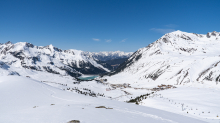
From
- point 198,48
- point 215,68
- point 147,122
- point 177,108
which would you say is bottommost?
point 177,108

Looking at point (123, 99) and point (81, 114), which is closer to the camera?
point (81, 114)

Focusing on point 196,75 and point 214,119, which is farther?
point 196,75

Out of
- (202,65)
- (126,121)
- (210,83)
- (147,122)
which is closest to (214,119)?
(147,122)

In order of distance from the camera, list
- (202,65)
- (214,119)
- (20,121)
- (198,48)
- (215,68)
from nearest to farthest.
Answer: (20,121) < (214,119) < (215,68) < (202,65) < (198,48)

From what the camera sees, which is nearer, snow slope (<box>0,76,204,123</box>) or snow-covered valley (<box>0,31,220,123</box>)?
snow slope (<box>0,76,204,123</box>)

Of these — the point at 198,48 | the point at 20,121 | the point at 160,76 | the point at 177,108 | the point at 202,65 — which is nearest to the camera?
the point at 20,121

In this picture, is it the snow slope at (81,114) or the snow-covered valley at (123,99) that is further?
the snow-covered valley at (123,99)

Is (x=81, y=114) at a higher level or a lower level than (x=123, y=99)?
higher

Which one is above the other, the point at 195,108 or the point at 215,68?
the point at 215,68

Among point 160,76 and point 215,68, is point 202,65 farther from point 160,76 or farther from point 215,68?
point 160,76
